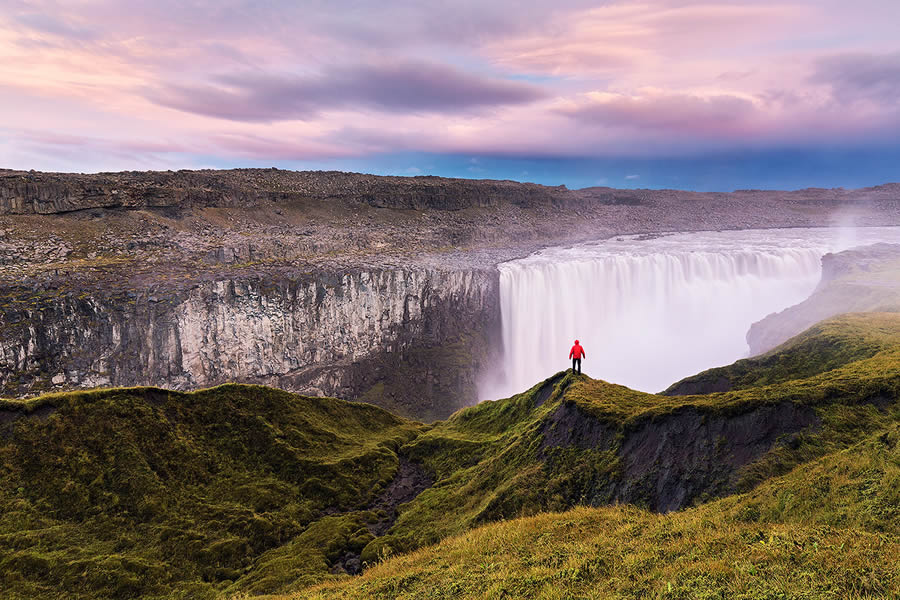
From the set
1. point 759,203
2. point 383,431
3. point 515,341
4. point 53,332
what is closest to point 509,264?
point 515,341

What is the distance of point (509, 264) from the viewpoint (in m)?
88.9

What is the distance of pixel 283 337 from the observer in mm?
59625

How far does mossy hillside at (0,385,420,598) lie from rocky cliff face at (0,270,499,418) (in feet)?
101

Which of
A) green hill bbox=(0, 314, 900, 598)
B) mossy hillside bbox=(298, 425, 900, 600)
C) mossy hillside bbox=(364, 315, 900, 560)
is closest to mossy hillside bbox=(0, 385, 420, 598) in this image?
green hill bbox=(0, 314, 900, 598)

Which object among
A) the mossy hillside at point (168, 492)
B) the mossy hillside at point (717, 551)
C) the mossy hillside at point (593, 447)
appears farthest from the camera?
the mossy hillside at point (168, 492)

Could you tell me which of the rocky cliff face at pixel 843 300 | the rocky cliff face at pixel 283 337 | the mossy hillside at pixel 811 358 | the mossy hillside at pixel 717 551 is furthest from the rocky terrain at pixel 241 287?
the mossy hillside at pixel 717 551

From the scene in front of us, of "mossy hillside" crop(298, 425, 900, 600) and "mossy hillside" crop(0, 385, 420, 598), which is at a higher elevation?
"mossy hillside" crop(298, 425, 900, 600)

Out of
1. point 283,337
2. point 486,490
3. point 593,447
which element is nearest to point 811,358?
point 593,447

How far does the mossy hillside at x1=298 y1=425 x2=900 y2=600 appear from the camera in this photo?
705 centimetres

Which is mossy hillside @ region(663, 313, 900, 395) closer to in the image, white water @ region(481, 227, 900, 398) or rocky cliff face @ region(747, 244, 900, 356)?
rocky cliff face @ region(747, 244, 900, 356)

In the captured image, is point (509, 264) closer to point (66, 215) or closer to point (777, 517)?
point (66, 215)

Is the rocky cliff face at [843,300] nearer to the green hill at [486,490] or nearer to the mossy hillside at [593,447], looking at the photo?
the green hill at [486,490]

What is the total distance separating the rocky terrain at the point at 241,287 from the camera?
47844mm

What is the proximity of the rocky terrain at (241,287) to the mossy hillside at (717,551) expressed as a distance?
4849 cm
